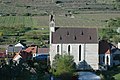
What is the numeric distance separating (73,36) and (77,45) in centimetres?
57

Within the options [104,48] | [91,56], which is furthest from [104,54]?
[91,56]

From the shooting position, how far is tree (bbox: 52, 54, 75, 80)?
2095 centimetres

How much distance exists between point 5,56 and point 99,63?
6.10 metres

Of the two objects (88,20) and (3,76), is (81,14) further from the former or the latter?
(3,76)

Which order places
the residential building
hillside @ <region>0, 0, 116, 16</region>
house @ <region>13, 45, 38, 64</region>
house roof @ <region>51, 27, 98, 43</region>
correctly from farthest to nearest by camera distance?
hillside @ <region>0, 0, 116, 16</region>, house @ <region>13, 45, 38, 64</region>, the residential building, house roof @ <region>51, 27, 98, 43</region>

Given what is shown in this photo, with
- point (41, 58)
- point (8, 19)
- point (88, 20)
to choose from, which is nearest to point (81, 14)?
→ point (88, 20)

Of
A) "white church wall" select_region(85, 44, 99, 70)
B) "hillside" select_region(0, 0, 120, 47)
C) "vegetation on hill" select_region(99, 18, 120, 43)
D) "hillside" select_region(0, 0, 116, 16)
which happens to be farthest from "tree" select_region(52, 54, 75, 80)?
"hillside" select_region(0, 0, 116, 16)

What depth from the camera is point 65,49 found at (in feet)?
79.6

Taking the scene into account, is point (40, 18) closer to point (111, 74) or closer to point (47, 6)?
point (47, 6)

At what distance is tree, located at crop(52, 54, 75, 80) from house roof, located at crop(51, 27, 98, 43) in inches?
65.3

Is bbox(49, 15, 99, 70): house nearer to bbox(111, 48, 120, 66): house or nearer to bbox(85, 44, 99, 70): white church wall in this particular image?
bbox(85, 44, 99, 70): white church wall

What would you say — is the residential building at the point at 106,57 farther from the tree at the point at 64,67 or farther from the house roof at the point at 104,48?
the tree at the point at 64,67

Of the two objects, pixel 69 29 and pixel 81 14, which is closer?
pixel 69 29

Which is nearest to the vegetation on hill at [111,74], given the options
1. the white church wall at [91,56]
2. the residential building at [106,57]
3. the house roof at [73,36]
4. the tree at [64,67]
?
the residential building at [106,57]
